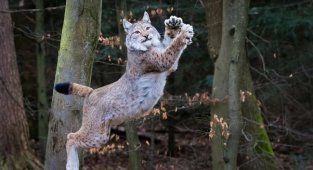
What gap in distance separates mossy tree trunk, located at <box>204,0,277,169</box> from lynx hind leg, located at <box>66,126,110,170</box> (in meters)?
2.41

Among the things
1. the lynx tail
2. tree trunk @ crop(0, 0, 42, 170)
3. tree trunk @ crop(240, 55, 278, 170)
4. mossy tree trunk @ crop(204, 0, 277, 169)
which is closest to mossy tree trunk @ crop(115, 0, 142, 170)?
mossy tree trunk @ crop(204, 0, 277, 169)

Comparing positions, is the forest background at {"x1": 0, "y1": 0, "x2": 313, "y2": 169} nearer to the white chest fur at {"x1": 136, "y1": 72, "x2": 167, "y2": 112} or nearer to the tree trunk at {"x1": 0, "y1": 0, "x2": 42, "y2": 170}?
the tree trunk at {"x1": 0, "y1": 0, "x2": 42, "y2": 170}

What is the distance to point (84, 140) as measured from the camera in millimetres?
5535

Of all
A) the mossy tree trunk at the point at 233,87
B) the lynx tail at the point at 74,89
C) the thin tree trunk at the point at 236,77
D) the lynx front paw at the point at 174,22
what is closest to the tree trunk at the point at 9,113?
the mossy tree trunk at the point at 233,87

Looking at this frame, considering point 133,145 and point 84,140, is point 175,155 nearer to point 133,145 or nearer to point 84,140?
point 133,145

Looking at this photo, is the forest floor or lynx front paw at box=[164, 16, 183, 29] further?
the forest floor

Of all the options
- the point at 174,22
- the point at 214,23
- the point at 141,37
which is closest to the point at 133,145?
the point at 214,23

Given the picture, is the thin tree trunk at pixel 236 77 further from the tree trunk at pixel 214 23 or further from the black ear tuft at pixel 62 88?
A: the black ear tuft at pixel 62 88

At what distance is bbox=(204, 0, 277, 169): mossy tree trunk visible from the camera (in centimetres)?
741

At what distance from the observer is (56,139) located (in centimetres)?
684

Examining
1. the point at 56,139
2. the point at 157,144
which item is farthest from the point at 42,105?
the point at 56,139

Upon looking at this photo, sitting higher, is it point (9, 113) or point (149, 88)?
point (149, 88)

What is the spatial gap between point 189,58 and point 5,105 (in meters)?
5.05

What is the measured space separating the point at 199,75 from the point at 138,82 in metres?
9.07
